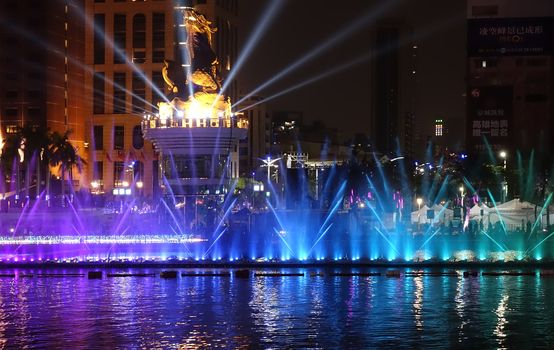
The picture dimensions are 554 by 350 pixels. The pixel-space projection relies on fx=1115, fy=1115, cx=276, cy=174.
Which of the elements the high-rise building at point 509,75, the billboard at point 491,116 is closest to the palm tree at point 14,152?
the high-rise building at point 509,75

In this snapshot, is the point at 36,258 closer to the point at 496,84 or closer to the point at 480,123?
the point at 480,123

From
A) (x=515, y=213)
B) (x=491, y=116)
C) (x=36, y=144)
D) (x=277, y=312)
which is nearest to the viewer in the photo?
(x=277, y=312)

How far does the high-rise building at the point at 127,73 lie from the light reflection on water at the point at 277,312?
278ft

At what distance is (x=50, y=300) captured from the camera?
39312 mm

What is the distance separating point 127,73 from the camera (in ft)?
433

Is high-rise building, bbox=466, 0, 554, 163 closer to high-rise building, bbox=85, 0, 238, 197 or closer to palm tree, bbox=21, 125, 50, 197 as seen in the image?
high-rise building, bbox=85, 0, 238, 197

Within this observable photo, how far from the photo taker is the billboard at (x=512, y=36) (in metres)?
141

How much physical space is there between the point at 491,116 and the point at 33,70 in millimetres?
61283

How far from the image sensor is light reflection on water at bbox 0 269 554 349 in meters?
30.6

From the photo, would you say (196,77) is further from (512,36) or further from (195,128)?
(512,36)

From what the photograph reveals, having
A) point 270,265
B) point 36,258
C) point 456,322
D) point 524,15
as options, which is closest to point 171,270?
point 270,265

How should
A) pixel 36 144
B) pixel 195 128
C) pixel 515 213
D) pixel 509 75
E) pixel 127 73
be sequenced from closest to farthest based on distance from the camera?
pixel 515 213, pixel 195 128, pixel 36 144, pixel 127 73, pixel 509 75

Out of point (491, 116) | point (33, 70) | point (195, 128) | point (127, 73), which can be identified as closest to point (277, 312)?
point (195, 128)

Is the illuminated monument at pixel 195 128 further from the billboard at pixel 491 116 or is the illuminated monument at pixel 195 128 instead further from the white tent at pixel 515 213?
the billboard at pixel 491 116
